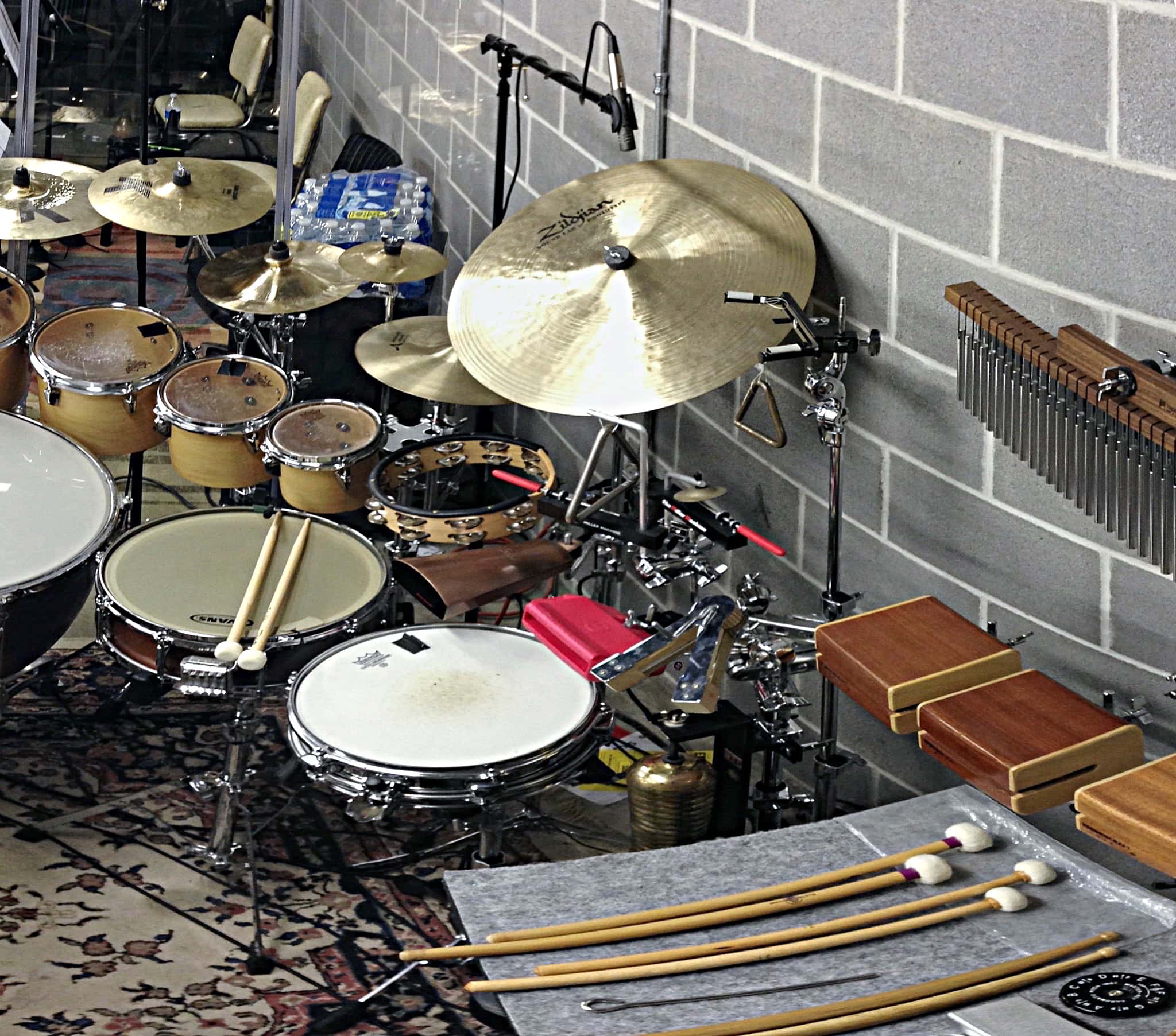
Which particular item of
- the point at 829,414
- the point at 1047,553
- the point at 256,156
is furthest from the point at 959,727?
the point at 256,156

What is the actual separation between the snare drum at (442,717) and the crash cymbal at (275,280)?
44.1 inches

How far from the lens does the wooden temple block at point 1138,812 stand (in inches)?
75.4

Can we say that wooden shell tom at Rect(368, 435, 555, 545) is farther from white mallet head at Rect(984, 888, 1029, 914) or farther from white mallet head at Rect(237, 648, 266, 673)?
white mallet head at Rect(984, 888, 1029, 914)

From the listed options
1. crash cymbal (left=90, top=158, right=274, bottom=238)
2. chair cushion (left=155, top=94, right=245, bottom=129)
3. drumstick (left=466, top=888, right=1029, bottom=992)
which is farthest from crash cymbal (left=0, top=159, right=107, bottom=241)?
drumstick (left=466, top=888, right=1029, bottom=992)

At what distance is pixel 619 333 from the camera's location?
9.66 ft

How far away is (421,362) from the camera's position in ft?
12.4

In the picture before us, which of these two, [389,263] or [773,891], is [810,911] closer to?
[773,891]

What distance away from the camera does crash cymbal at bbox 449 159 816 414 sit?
287 cm

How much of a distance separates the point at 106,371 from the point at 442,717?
147 centimetres

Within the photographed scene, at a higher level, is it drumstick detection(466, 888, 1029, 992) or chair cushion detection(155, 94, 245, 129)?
chair cushion detection(155, 94, 245, 129)

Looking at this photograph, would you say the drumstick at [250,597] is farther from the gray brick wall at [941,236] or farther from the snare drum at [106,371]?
the gray brick wall at [941,236]

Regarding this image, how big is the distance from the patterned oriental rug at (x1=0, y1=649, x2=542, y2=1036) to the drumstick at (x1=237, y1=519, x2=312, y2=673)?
1.34ft

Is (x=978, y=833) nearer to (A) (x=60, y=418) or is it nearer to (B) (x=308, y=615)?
(B) (x=308, y=615)

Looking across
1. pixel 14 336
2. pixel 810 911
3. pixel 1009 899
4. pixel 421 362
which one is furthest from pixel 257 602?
pixel 1009 899
